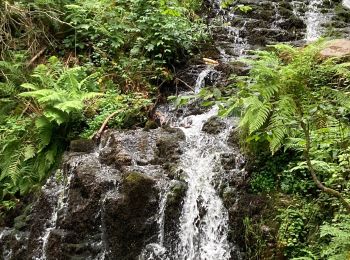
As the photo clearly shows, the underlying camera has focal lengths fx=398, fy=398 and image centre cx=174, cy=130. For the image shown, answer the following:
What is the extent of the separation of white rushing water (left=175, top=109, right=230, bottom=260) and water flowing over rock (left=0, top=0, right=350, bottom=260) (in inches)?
0.5

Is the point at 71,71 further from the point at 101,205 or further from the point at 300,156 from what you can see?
the point at 300,156

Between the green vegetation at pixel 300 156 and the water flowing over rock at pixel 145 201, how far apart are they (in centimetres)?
43

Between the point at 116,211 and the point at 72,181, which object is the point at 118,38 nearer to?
the point at 72,181

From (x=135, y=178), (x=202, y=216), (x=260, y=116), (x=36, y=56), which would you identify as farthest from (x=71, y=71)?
(x=260, y=116)

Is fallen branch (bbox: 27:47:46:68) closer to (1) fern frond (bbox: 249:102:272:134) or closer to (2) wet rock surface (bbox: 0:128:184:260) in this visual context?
(2) wet rock surface (bbox: 0:128:184:260)

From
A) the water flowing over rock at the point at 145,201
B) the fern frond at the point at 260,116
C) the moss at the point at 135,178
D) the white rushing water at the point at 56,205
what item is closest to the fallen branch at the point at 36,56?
the water flowing over rock at the point at 145,201

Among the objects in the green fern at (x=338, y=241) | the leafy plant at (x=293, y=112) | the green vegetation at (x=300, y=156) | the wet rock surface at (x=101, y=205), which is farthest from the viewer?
the wet rock surface at (x=101, y=205)

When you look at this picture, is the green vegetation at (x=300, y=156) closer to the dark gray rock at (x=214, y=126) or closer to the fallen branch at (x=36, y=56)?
the dark gray rock at (x=214, y=126)

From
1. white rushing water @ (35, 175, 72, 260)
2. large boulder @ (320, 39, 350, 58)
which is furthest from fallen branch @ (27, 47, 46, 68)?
large boulder @ (320, 39, 350, 58)

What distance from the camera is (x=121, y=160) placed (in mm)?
5906

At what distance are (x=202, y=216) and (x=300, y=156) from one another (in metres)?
1.50

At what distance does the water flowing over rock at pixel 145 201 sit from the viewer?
5.18 meters

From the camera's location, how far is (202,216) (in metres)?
5.30

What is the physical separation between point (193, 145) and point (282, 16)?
7.42 meters
